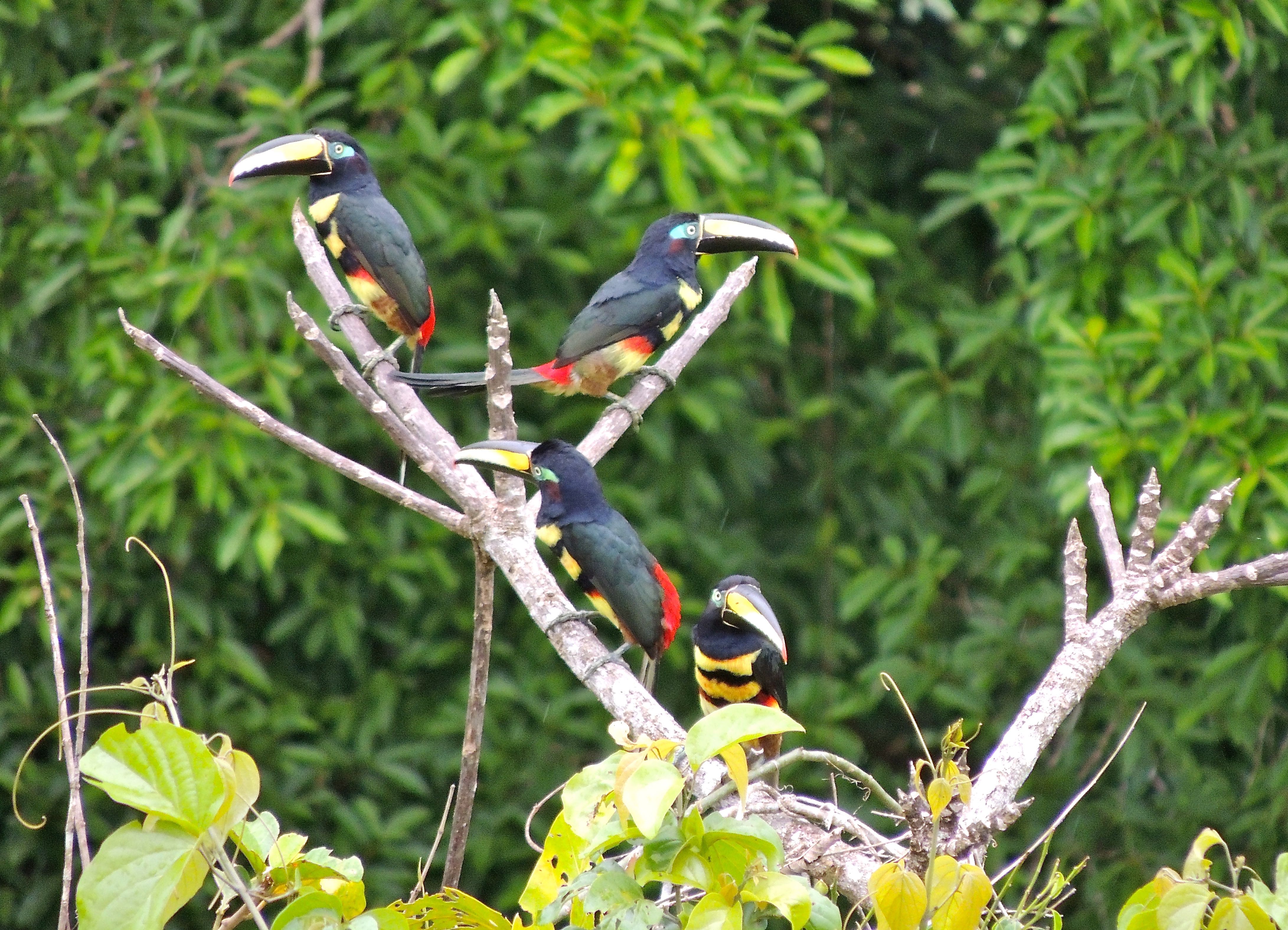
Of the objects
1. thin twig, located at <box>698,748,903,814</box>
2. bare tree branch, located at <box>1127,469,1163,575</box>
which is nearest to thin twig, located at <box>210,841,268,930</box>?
thin twig, located at <box>698,748,903,814</box>

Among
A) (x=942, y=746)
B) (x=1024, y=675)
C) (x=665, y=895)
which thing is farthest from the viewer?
(x=1024, y=675)

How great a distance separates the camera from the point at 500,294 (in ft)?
13.0

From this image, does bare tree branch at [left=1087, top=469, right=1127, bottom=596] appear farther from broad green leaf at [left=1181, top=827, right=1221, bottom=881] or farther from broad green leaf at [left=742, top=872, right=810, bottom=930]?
broad green leaf at [left=742, top=872, right=810, bottom=930]

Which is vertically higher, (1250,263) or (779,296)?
(1250,263)

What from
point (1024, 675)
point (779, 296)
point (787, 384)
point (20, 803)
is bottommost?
point (20, 803)

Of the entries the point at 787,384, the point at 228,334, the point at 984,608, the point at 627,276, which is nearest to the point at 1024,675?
the point at 984,608

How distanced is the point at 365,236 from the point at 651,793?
7.10ft

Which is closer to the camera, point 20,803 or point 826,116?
point 20,803

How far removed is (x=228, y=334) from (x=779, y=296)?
4.52 feet

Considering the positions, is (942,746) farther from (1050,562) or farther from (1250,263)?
(1050,562)

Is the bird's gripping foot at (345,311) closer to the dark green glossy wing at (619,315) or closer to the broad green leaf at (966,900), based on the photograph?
the dark green glossy wing at (619,315)

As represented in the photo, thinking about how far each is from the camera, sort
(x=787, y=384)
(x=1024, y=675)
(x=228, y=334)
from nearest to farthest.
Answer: (x=228, y=334)
(x=1024, y=675)
(x=787, y=384)

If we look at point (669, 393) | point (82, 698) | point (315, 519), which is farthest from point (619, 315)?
point (82, 698)

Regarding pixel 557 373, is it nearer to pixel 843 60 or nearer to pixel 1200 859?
pixel 843 60
